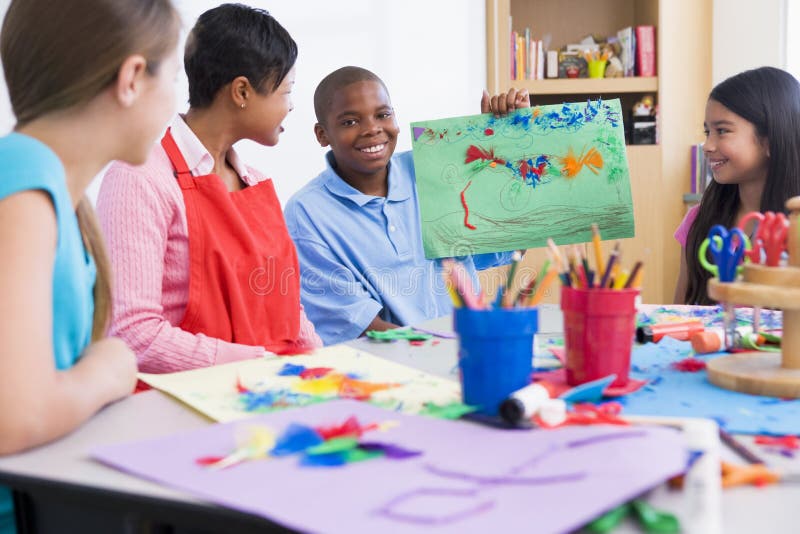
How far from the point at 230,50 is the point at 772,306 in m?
1.10

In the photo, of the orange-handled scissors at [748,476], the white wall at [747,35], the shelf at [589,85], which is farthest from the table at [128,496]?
the white wall at [747,35]

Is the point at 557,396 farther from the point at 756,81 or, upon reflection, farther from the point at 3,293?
the point at 756,81

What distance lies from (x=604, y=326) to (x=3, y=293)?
62cm

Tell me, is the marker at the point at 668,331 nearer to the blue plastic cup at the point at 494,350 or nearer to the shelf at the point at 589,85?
the blue plastic cup at the point at 494,350

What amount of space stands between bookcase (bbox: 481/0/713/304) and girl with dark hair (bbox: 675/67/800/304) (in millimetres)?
1859

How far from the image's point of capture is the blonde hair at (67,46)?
0.94m

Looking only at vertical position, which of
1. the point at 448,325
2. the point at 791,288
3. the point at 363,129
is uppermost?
the point at 363,129

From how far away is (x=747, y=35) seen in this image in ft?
13.7

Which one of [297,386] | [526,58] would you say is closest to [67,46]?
[297,386]

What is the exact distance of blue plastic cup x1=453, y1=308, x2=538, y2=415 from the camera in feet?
2.87

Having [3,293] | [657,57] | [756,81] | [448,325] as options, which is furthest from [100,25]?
[657,57]

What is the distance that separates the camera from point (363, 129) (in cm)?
209

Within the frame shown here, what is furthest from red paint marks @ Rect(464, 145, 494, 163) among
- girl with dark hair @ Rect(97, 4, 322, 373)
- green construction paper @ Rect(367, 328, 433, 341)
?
green construction paper @ Rect(367, 328, 433, 341)

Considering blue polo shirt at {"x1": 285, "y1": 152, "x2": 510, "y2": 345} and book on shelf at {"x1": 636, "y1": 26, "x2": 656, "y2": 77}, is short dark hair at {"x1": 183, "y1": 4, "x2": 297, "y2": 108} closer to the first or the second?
blue polo shirt at {"x1": 285, "y1": 152, "x2": 510, "y2": 345}
